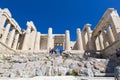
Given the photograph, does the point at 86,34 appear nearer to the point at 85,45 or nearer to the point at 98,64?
the point at 85,45

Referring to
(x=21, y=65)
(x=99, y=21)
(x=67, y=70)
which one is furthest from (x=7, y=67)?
(x=99, y=21)

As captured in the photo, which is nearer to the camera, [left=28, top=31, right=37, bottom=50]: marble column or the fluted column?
the fluted column

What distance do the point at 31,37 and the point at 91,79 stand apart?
25.8 meters

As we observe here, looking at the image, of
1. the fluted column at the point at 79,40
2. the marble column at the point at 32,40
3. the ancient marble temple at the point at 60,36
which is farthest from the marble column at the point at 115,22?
the marble column at the point at 32,40

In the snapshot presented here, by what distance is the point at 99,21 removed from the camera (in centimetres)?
2664

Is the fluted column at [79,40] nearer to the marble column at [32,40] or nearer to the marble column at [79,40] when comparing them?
the marble column at [79,40]

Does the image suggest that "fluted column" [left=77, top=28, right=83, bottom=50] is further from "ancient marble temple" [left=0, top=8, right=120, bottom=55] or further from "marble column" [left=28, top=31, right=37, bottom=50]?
"marble column" [left=28, top=31, right=37, bottom=50]

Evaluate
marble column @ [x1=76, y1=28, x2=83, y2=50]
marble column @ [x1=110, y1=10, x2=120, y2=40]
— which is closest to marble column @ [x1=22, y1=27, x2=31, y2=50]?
marble column @ [x1=76, y1=28, x2=83, y2=50]

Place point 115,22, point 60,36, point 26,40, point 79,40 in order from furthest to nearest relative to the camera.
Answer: point 60,36, point 79,40, point 26,40, point 115,22

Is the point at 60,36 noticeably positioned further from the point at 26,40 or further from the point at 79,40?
the point at 26,40

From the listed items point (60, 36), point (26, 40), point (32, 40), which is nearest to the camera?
point (26, 40)

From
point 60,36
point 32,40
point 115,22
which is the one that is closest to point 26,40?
point 32,40

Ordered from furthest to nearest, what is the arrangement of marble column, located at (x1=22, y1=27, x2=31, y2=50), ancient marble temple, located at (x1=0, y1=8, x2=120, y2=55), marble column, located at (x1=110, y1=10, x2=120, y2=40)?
marble column, located at (x1=22, y1=27, x2=31, y2=50) < ancient marble temple, located at (x1=0, y1=8, x2=120, y2=55) < marble column, located at (x1=110, y1=10, x2=120, y2=40)

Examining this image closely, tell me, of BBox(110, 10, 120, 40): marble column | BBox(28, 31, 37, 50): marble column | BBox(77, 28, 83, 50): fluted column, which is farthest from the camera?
BBox(28, 31, 37, 50): marble column
